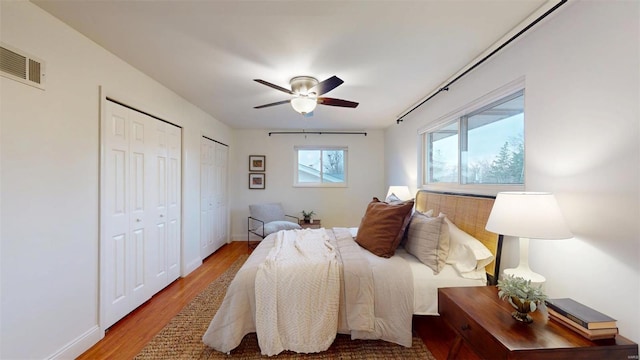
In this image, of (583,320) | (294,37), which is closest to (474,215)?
(583,320)

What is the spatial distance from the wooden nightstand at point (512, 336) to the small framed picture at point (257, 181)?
168 inches

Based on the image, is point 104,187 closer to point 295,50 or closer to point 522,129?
point 295,50

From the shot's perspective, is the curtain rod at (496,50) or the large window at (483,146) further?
the large window at (483,146)

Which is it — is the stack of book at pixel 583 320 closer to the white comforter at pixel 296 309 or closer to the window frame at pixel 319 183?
the white comforter at pixel 296 309

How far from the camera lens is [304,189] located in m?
5.30

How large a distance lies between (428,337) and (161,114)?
137 inches

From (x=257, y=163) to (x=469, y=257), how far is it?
423 centimetres

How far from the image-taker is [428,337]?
2.03 metres

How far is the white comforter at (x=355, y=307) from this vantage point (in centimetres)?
178

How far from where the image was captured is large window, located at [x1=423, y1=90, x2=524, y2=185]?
197 cm

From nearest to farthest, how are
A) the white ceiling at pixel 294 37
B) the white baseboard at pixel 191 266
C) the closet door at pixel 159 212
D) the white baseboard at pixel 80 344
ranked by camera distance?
the white ceiling at pixel 294 37, the white baseboard at pixel 80 344, the closet door at pixel 159 212, the white baseboard at pixel 191 266

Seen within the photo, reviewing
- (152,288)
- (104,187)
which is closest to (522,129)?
(104,187)

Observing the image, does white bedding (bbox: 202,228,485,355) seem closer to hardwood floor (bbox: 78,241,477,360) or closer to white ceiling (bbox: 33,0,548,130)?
hardwood floor (bbox: 78,241,477,360)

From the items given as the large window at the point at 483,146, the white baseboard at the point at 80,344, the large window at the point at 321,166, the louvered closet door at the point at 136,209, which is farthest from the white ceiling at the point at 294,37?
the large window at the point at 321,166
